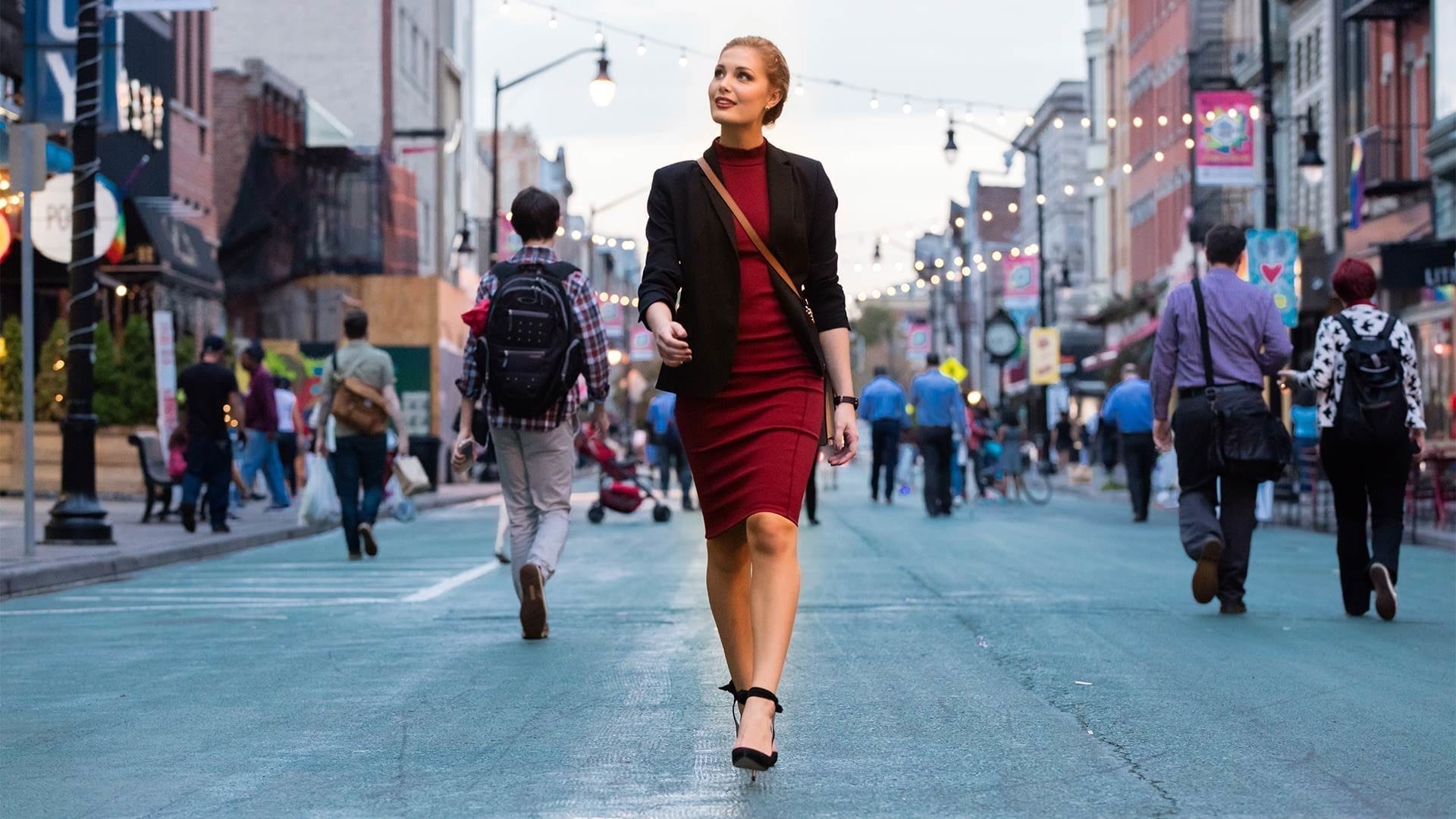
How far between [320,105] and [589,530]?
3651 centimetres

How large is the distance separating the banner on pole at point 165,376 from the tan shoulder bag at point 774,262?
18535 mm

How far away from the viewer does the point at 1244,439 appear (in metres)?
10.7

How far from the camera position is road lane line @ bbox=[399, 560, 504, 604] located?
40.7ft

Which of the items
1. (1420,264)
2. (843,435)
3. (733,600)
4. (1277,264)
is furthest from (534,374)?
(1420,264)

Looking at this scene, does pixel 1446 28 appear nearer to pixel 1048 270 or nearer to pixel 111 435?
pixel 111 435

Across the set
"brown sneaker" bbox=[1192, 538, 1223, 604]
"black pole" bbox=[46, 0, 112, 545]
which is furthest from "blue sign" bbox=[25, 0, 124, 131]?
"brown sneaker" bbox=[1192, 538, 1223, 604]

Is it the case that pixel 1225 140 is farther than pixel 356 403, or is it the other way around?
pixel 1225 140

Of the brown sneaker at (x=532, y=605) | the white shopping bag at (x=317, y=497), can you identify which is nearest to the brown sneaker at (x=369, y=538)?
the white shopping bag at (x=317, y=497)

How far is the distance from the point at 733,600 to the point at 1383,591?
5340 millimetres

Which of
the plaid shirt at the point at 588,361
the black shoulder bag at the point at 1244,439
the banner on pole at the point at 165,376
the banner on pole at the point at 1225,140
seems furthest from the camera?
the banner on pole at the point at 1225,140

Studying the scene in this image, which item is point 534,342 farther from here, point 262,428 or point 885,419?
point 885,419

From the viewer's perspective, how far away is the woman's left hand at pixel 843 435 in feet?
19.7

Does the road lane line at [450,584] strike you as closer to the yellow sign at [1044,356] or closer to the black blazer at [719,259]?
the black blazer at [719,259]

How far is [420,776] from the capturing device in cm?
597
